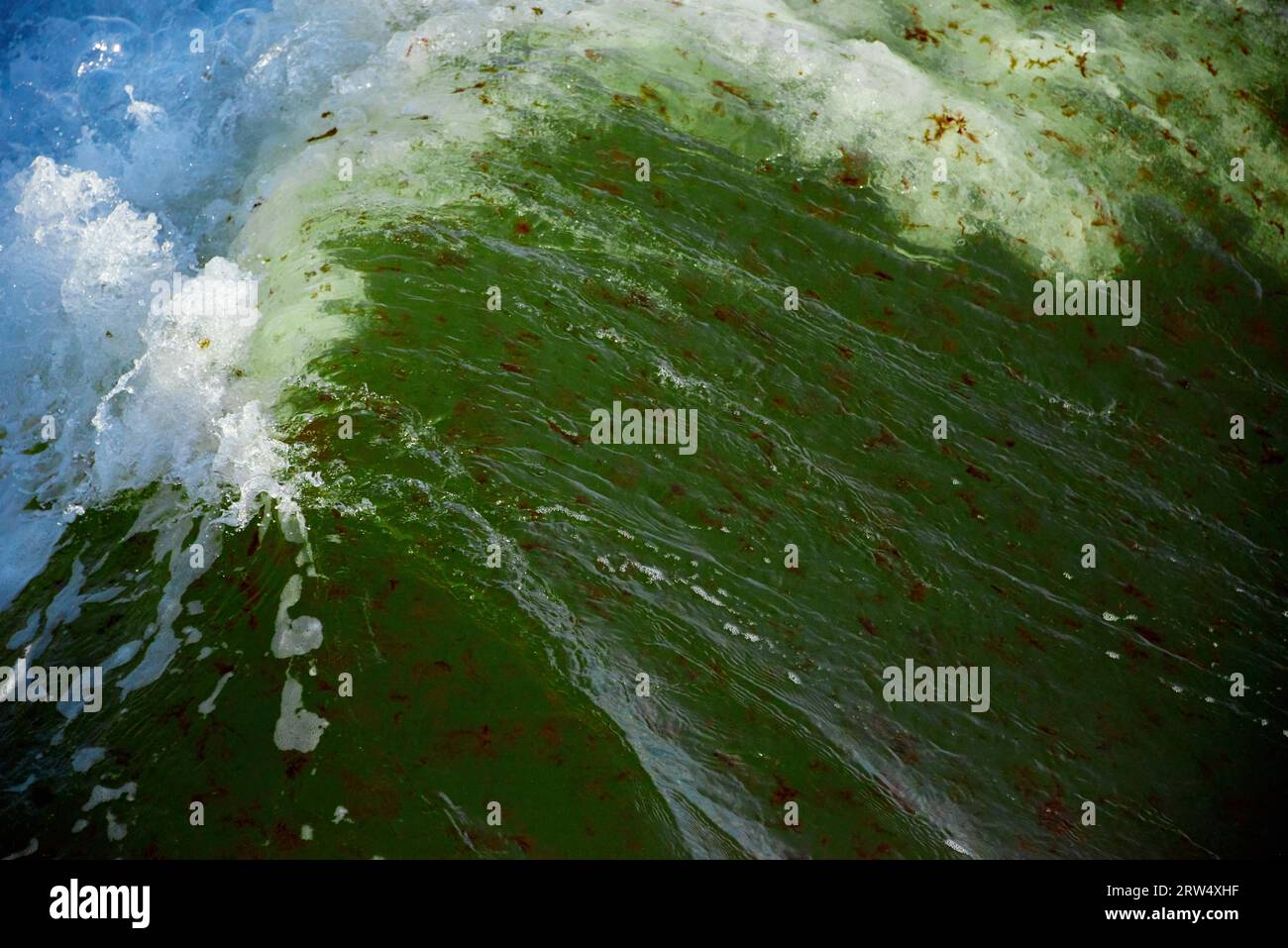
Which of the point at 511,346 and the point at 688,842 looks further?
the point at 511,346

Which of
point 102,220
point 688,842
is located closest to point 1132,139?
point 688,842

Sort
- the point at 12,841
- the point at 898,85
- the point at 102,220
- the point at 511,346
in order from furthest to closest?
the point at 898,85
the point at 102,220
the point at 511,346
the point at 12,841

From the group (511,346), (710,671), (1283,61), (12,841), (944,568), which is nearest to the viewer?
(12,841)

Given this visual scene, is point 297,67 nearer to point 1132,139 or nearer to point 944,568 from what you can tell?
point 944,568

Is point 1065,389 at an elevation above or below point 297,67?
below

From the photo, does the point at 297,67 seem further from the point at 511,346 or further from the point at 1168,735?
the point at 1168,735

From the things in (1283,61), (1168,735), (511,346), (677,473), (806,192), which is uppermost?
(1283,61)

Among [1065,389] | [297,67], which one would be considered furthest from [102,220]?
[1065,389]
